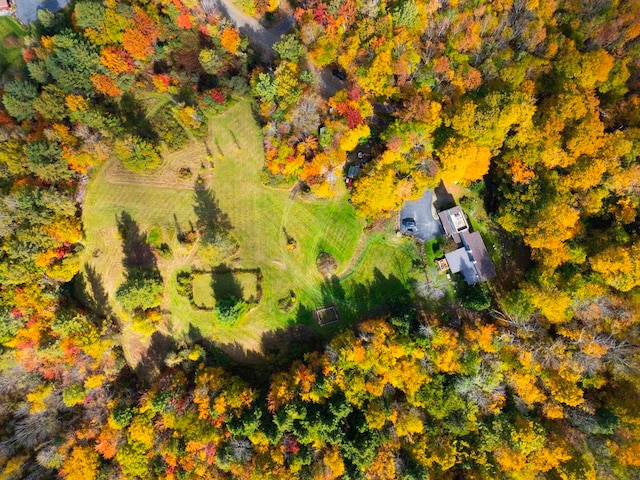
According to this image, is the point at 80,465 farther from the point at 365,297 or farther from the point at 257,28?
the point at 257,28

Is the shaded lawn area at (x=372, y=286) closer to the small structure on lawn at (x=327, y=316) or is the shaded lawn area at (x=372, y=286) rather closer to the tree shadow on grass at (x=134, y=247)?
the small structure on lawn at (x=327, y=316)

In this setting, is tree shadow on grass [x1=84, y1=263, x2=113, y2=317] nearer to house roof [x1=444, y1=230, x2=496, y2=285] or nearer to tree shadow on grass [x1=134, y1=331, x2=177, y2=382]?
tree shadow on grass [x1=134, y1=331, x2=177, y2=382]

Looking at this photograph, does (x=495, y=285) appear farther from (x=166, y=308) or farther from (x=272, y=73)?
(x=166, y=308)

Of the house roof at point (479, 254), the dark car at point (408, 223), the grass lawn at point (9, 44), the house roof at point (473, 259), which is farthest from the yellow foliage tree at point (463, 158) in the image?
the grass lawn at point (9, 44)

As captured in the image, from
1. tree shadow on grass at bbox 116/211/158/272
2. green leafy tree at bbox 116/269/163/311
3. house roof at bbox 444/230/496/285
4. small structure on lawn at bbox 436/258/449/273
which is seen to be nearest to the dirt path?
tree shadow on grass at bbox 116/211/158/272

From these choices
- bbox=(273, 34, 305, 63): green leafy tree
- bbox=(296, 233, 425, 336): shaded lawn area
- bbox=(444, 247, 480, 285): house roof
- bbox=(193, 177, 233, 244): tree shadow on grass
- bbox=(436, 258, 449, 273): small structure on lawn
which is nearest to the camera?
bbox=(273, 34, 305, 63): green leafy tree

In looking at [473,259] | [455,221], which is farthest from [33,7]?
[473,259]

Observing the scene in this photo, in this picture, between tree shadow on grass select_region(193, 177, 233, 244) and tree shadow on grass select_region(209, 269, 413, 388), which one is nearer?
tree shadow on grass select_region(209, 269, 413, 388)
